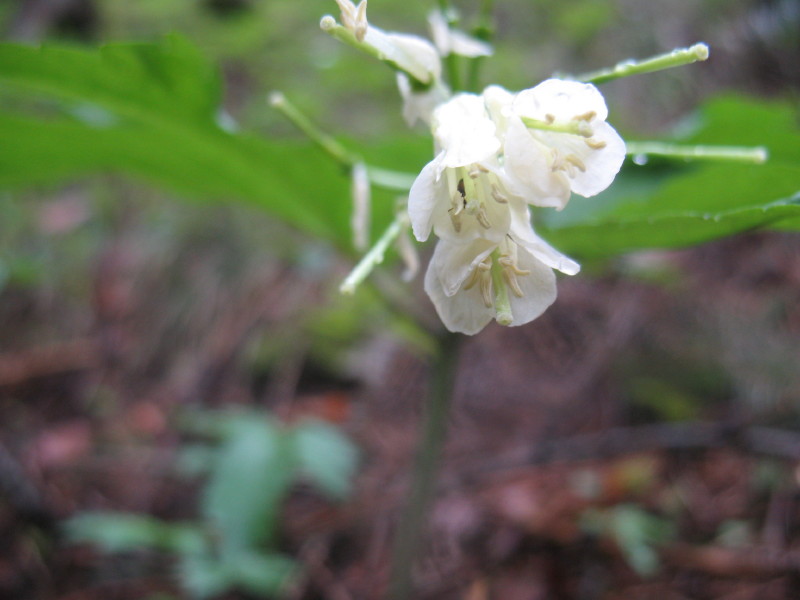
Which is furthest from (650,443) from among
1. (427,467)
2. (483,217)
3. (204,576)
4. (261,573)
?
(483,217)

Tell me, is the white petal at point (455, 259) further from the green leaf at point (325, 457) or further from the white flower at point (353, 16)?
the green leaf at point (325, 457)

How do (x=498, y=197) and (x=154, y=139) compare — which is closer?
(x=498, y=197)

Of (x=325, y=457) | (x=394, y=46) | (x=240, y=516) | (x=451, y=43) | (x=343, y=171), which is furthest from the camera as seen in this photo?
(x=325, y=457)

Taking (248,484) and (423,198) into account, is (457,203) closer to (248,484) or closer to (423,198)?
(423,198)

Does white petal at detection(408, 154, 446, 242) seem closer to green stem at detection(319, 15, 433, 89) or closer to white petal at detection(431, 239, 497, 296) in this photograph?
white petal at detection(431, 239, 497, 296)

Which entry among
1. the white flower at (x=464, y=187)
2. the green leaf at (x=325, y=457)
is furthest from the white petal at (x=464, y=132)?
the green leaf at (x=325, y=457)

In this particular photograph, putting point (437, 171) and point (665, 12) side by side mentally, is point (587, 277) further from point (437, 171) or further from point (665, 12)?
point (665, 12)
